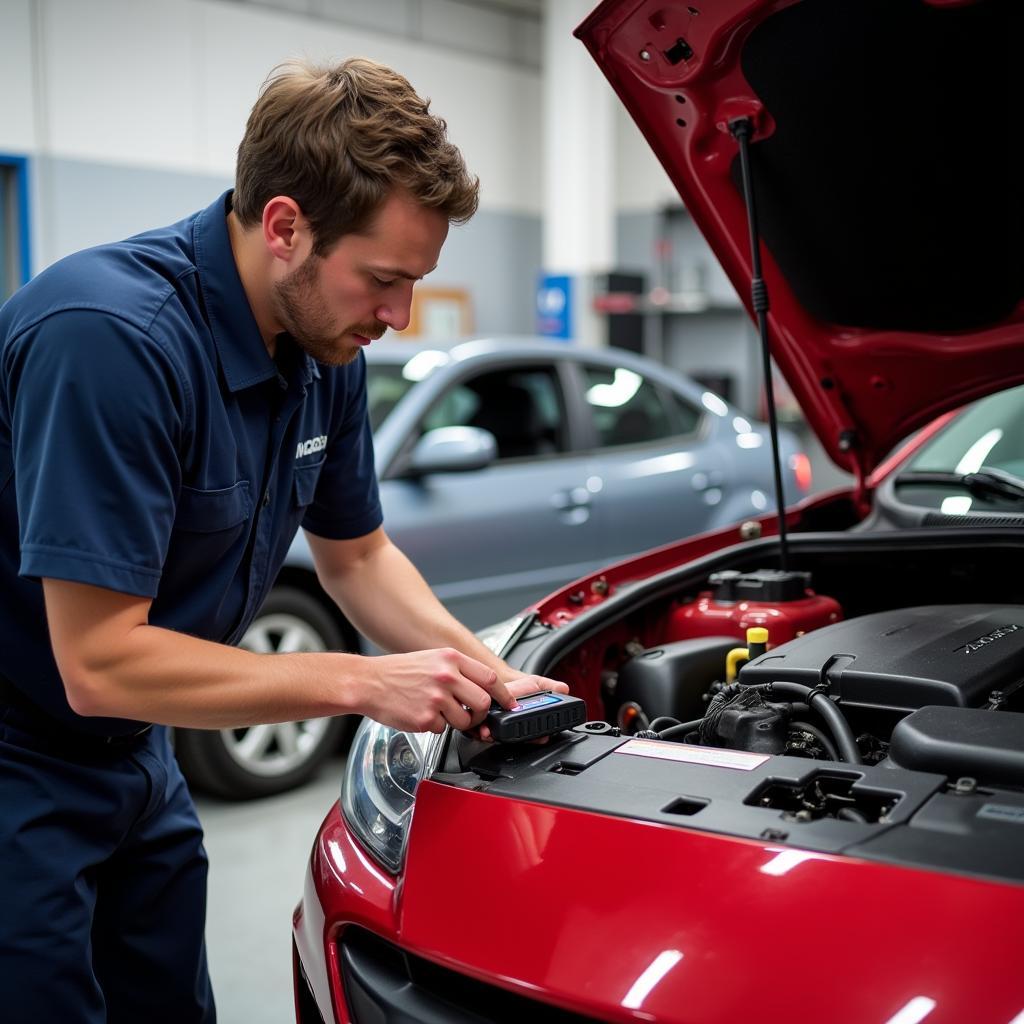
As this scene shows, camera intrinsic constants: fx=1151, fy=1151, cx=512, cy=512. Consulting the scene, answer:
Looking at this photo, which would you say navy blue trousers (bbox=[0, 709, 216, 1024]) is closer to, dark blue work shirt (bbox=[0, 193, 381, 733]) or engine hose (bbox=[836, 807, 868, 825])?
dark blue work shirt (bbox=[0, 193, 381, 733])

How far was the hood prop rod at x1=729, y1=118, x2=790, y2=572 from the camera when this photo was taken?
5.73ft

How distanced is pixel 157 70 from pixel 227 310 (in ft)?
22.3

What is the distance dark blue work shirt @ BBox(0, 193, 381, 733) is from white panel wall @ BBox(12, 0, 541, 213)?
17.0 ft

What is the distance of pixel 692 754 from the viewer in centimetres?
125

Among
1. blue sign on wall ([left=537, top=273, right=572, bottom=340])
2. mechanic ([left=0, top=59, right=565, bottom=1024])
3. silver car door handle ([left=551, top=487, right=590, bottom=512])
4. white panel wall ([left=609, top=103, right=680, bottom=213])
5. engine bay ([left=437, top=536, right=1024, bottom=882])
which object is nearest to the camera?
engine bay ([left=437, top=536, right=1024, bottom=882])

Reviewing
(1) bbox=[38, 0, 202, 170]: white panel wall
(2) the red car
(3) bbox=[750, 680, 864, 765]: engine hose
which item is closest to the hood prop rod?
(2) the red car

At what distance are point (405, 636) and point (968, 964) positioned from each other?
94 centimetres

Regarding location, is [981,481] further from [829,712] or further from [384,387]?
[384,387]

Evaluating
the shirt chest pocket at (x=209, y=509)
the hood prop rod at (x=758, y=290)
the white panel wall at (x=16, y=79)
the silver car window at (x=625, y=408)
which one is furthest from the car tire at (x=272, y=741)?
the white panel wall at (x=16, y=79)

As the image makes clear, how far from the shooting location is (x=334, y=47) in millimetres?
8391

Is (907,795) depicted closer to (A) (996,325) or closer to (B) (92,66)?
(A) (996,325)

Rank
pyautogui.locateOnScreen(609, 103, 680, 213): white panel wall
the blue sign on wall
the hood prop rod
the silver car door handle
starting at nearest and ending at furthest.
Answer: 1. the hood prop rod
2. the silver car door handle
3. the blue sign on wall
4. pyautogui.locateOnScreen(609, 103, 680, 213): white panel wall

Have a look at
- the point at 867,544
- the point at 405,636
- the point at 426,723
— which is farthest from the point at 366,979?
the point at 867,544

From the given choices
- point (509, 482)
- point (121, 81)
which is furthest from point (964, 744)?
point (121, 81)
